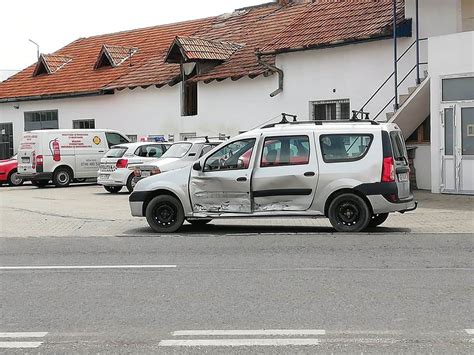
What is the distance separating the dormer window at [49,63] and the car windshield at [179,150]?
20167 mm

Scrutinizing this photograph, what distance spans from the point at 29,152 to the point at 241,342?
2313 centimetres

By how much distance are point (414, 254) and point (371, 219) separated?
2.99 metres

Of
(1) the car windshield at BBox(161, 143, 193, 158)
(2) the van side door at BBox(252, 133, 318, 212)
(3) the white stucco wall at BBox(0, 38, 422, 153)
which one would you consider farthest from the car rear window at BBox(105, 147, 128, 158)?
(2) the van side door at BBox(252, 133, 318, 212)

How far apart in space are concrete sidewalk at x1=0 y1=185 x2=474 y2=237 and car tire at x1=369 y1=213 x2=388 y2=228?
148 mm

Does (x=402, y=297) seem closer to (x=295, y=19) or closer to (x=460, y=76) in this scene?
(x=460, y=76)

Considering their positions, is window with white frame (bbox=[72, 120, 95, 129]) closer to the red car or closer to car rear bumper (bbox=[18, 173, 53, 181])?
the red car

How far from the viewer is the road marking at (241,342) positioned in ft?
19.7

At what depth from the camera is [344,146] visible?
12695mm

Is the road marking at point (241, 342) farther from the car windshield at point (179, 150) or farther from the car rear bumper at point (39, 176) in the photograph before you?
the car rear bumper at point (39, 176)

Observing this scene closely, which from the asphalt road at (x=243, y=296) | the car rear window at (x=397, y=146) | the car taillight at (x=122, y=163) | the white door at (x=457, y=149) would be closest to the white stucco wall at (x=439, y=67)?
the white door at (x=457, y=149)

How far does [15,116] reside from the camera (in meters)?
39.1

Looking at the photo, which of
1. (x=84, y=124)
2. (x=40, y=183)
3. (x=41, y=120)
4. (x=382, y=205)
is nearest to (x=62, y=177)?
(x=40, y=183)

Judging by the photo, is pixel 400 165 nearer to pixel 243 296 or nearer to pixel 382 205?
pixel 382 205

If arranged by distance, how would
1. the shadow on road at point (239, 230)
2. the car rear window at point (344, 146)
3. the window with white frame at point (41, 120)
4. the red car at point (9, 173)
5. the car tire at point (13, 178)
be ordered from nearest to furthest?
1. the car rear window at point (344, 146)
2. the shadow on road at point (239, 230)
3. the red car at point (9, 173)
4. the car tire at point (13, 178)
5. the window with white frame at point (41, 120)
